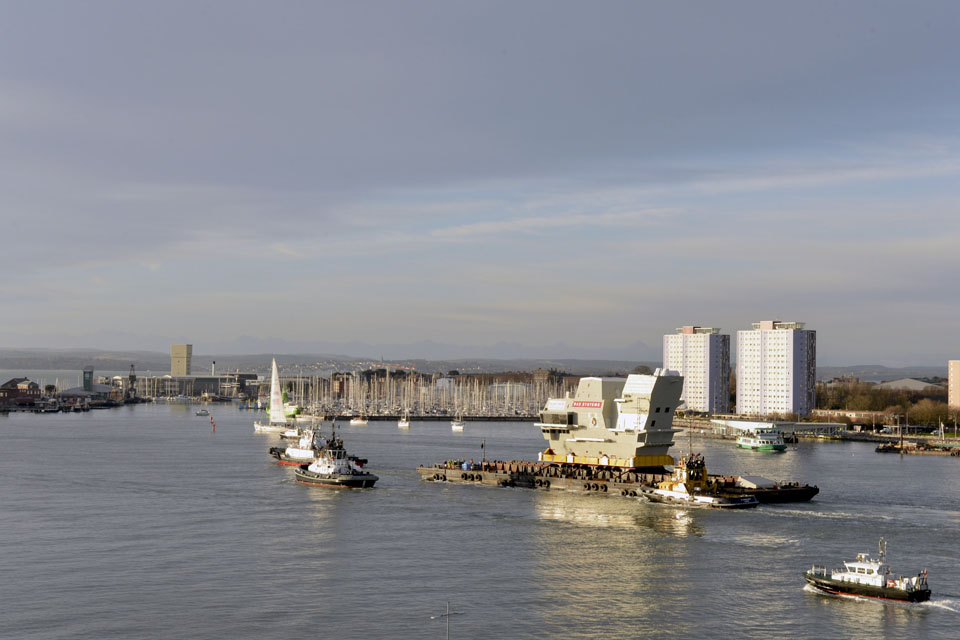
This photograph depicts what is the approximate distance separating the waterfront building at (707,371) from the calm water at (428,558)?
4443 inches

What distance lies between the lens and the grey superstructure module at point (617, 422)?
208 feet

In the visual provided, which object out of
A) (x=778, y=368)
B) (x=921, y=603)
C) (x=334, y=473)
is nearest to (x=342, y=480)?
(x=334, y=473)

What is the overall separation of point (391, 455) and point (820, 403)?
4586 inches

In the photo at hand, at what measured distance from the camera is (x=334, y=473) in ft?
212

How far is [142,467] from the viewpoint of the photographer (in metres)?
75.1

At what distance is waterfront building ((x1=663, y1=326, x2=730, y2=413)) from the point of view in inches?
7287

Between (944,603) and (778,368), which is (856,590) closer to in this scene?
(944,603)

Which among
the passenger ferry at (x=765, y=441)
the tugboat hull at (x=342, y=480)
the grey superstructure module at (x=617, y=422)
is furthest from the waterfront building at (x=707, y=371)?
the tugboat hull at (x=342, y=480)

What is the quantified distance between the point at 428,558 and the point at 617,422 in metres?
27.7

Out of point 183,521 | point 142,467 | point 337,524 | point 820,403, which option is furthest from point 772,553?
point 820,403

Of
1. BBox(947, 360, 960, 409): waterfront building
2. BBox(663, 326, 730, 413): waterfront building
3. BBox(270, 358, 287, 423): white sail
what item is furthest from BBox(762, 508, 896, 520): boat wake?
BBox(663, 326, 730, 413): waterfront building

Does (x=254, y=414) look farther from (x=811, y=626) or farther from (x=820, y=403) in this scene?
(x=811, y=626)

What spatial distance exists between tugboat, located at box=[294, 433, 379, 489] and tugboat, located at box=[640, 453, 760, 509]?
1839 cm

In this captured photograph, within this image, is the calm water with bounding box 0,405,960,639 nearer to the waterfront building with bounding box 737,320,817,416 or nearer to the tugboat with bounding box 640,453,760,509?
the tugboat with bounding box 640,453,760,509
